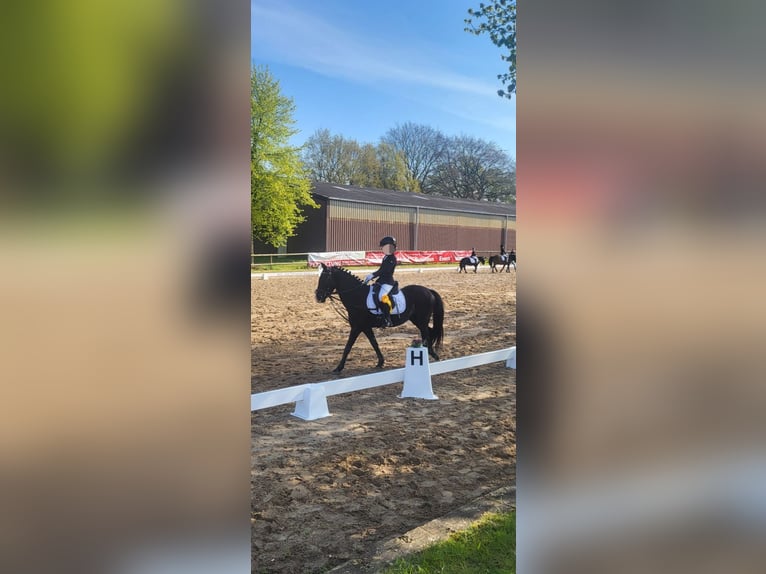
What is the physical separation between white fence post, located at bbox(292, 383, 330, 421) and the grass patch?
2.30 meters

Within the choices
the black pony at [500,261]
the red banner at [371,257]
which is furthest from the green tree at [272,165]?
the black pony at [500,261]

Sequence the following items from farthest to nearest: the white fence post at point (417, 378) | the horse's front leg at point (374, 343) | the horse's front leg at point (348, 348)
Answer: the horse's front leg at point (374, 343) → the horse's front leg at point (348, 348) → the white fence post at point (417, 378)

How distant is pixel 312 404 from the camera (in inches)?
193

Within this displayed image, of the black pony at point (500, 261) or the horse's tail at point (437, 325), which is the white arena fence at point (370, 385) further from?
the black pony at point (500, 261)

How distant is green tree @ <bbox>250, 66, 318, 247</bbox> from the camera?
27.2m

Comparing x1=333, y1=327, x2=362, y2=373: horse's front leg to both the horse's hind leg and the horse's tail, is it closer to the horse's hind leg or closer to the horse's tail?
the horse's hind leg

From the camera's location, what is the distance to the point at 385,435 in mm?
4488

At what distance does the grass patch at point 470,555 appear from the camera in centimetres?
241

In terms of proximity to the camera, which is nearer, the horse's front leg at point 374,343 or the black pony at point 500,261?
the horse's front leg at point 374,343
